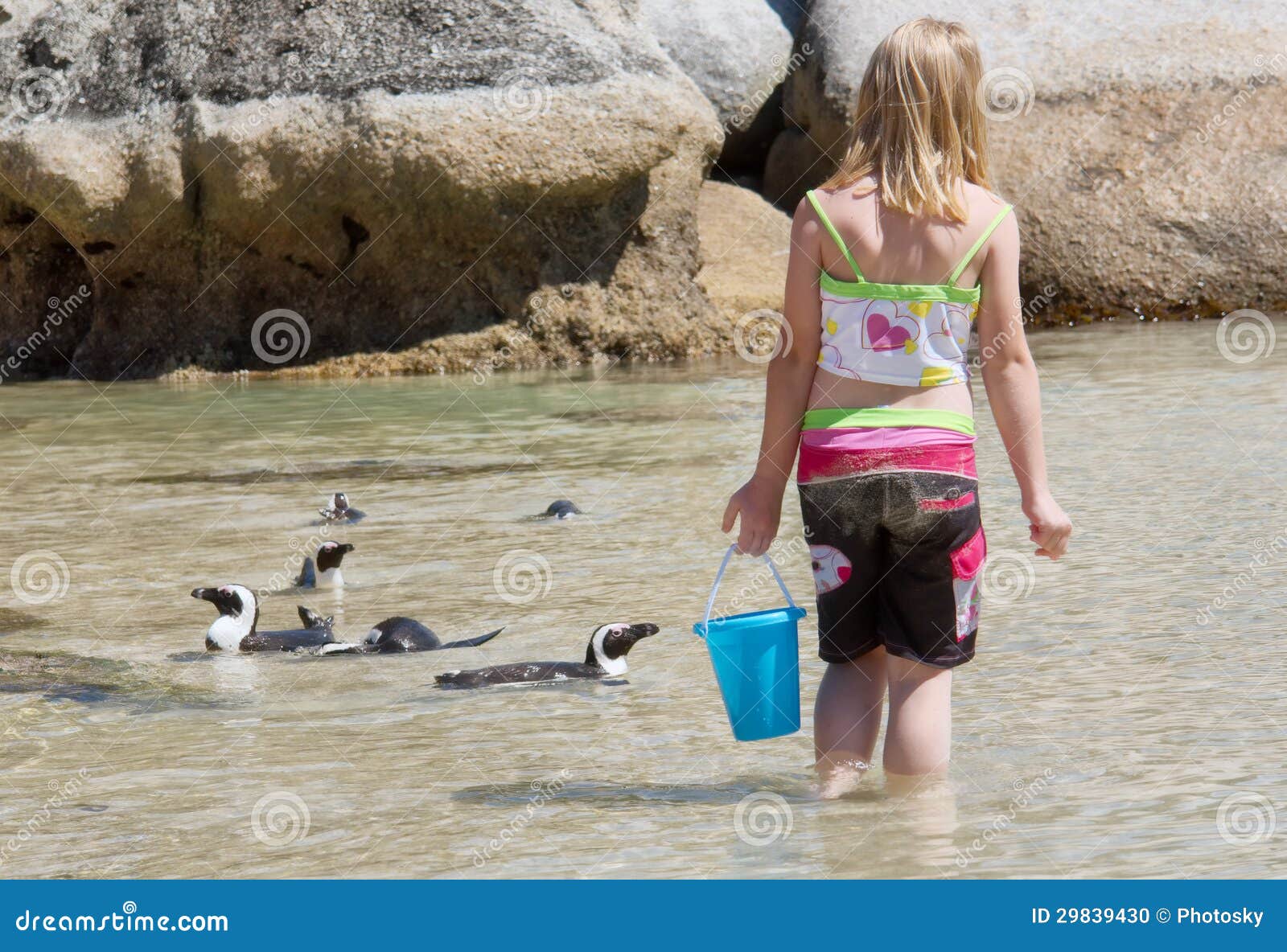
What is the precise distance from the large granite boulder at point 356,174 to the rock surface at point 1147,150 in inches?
130

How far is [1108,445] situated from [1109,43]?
8.52m

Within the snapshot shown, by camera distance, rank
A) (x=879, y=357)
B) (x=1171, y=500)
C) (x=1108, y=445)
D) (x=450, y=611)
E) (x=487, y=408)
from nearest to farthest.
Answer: (x=879, y=357) < (x=450, y=611) < (x=1171, y=500) < (x=1108, y=445) < (x=487, y=408)

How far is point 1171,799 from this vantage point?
3348 mm

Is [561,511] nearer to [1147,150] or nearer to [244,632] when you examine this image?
[244,632]

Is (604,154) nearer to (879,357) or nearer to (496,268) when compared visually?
(496,268)

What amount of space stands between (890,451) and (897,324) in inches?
9.8

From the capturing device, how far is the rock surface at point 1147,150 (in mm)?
14586

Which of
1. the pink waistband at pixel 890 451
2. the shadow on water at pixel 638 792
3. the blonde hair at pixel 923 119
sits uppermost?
the blonde hair at pixel 923 119

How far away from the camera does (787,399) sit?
11.1 feet

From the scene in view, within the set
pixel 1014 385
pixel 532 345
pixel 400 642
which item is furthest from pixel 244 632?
pixel 532 345

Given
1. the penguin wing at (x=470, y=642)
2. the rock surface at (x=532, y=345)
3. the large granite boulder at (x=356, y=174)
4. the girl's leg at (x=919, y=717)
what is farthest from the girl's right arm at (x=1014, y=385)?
the large granite boulder at (x=356, y=174)

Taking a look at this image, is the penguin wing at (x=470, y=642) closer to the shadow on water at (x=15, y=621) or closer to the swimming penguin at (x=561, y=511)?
the shadow on water at (x=15, y=621)

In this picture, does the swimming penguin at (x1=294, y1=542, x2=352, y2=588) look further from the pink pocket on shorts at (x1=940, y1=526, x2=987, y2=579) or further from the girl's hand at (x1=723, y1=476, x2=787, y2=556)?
the pink pocket on shorts at (x1=940, y1=526, x2=987, y2=579)

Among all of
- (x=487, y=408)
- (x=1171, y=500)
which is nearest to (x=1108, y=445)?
(x=1171, y=500)
